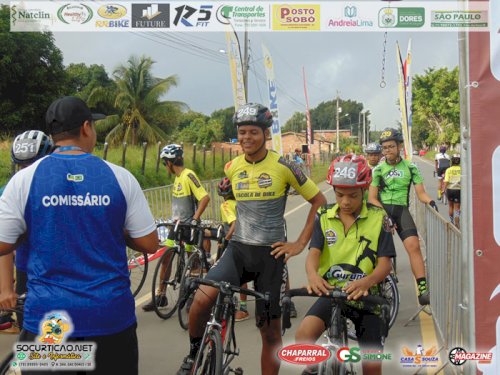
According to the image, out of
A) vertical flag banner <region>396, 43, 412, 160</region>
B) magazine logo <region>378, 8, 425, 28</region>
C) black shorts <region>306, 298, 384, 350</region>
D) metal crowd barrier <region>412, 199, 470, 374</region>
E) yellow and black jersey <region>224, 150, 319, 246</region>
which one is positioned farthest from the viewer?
vertical flag banner <region>396, 43, 412, 160</region>

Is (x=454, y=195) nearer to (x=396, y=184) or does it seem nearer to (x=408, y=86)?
(x=408, y=86)

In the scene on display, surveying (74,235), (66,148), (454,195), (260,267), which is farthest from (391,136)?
(454,195)

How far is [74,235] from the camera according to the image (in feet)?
7.89

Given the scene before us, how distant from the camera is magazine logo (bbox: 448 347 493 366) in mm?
3246

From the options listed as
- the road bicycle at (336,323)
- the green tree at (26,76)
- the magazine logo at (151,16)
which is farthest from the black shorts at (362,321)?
the green tree at (26,76)

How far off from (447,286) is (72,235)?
3.53 meters

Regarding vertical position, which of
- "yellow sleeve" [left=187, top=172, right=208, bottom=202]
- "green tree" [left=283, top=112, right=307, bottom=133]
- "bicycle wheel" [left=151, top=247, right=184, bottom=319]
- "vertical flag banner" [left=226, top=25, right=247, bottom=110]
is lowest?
"bicycle wheel" [left=151, top=247, right=184, bottom=319]

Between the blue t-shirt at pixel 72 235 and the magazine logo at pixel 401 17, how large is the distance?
39.2 ft

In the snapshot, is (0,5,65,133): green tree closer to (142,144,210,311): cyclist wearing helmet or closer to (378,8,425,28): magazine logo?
(378,8,425,28): magazine logo

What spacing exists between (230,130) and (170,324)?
270 ft

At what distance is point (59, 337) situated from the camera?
2.47 m

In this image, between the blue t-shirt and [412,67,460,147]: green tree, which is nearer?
the blue t-shirt

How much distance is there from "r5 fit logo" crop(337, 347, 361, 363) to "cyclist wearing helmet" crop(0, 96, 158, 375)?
4.05 ft

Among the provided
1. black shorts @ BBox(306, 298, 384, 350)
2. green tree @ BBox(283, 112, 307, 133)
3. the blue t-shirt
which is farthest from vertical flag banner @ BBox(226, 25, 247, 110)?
green tree @ BBox(283, 112, 307, 133)
